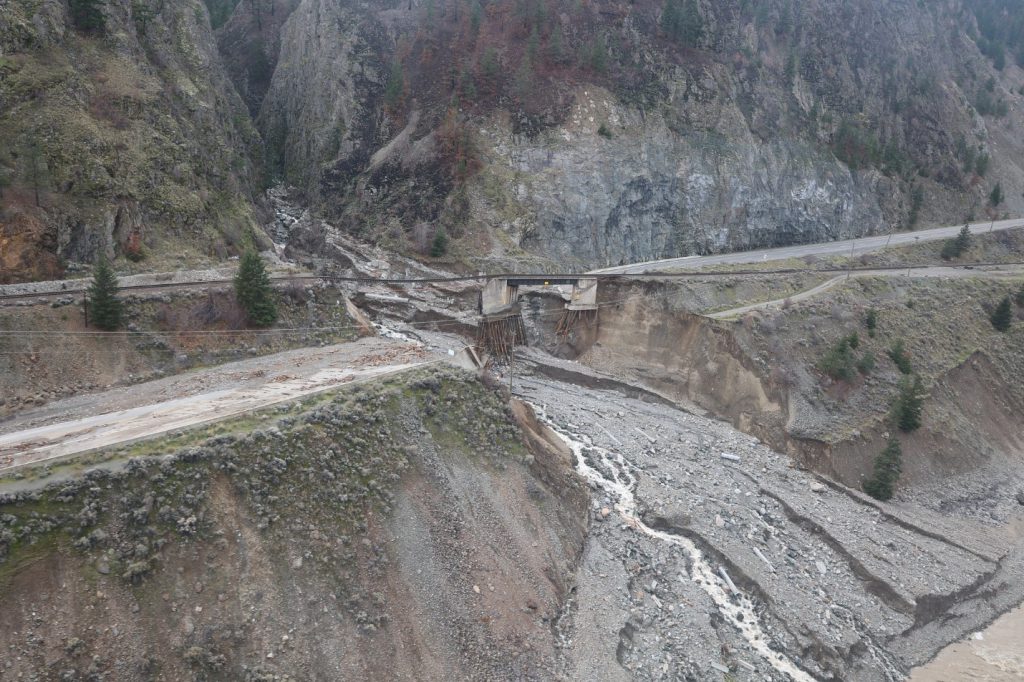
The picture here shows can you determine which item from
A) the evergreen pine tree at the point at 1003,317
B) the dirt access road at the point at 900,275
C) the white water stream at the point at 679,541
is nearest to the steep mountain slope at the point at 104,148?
the white water stream at the point at 679,541

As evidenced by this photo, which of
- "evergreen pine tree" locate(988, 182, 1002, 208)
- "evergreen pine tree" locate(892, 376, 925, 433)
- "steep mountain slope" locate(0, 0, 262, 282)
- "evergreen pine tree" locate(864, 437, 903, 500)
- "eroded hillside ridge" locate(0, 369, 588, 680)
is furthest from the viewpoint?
"evergreen pine tree" locate(988, 182, 1002, 208)

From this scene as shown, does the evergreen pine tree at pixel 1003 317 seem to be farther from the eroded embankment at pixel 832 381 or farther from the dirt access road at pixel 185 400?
the dirt access road at pixel 185 400

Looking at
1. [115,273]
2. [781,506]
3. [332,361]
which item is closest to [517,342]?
[332,361]

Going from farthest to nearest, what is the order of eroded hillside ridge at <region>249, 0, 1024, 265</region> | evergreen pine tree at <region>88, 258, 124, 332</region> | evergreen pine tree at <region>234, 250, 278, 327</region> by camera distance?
1. eroded hillside ridge at <region>249, 0, 1024, 265</region>
2. evergreen pine tree at <region>234, 250, 278, 327</region>
3. evergreen pine tree at <region>88, 258, 124, 332</region>

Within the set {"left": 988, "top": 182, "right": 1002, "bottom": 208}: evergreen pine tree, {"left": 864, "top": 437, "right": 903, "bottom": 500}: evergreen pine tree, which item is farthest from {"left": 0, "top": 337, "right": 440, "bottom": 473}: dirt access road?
{"left": 988, "top": 182, "right": 1002, "bottom": 208}: evergreen pine tree

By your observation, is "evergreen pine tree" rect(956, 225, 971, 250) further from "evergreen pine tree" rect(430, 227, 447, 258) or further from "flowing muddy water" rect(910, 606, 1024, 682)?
"evergreen pine tree" rect(430, 227, 447, 258)
